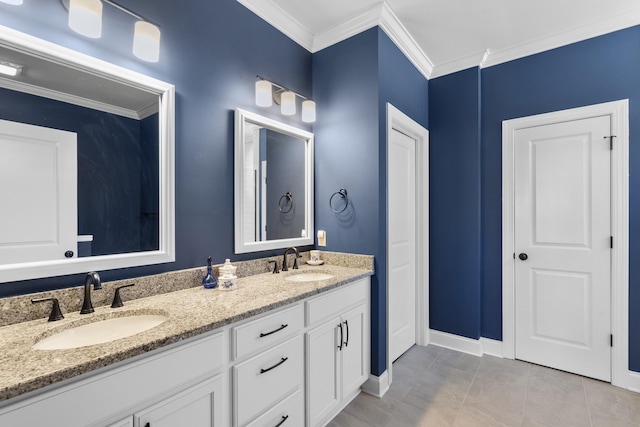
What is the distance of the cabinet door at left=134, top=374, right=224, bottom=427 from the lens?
994mm

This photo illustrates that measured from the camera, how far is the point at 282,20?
2.25 metres

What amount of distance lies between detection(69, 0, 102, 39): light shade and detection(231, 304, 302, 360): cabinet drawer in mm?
1392

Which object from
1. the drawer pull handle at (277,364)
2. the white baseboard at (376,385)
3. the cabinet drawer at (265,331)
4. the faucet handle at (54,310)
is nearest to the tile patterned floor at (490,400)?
the white baseboard at (376,385)

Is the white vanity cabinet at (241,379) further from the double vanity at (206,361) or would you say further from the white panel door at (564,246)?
the white panel door at (564,246)

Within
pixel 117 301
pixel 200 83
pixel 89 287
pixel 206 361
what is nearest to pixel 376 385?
pixel 206 361

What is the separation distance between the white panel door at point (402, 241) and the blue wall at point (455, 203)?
0.79 feet

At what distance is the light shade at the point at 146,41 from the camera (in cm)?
144

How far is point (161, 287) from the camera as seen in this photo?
1555mm

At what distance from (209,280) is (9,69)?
3.95 feet

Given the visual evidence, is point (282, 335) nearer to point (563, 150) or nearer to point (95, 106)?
point (95, 106)

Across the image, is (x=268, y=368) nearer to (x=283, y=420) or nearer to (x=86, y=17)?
(x=283, y=420)

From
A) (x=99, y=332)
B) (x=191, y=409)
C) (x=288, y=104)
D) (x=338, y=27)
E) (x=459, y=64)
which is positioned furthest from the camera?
(x=459, y=64)

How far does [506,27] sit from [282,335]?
2795 mm

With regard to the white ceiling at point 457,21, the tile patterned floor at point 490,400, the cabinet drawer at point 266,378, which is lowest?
the tile patterned floor at point 490,400
